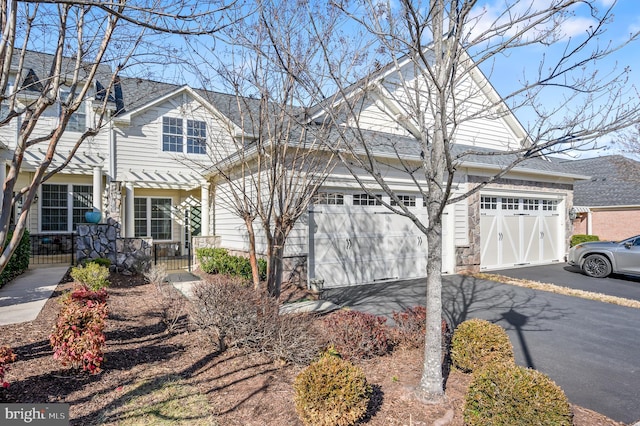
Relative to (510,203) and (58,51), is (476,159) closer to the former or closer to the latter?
(510,203)

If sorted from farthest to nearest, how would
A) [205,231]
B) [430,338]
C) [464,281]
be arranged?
[205,231]
[464,281]
[430,338]

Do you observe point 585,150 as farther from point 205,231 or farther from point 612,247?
point 205,231

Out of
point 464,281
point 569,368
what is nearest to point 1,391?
point 569,368

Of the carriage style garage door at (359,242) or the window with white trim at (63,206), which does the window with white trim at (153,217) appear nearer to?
the window with white trim at (63,206)

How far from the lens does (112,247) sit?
1086 centimetres

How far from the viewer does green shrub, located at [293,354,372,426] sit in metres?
3.00

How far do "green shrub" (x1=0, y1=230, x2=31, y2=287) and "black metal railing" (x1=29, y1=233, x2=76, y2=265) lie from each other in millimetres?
2305

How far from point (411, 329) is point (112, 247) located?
9.37 m

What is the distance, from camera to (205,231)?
13.2 metres

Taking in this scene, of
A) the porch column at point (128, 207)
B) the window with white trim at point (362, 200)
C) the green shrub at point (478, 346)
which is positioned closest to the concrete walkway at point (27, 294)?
the porch column at point (128, 207)

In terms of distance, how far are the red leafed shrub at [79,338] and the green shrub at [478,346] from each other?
13.1 ft

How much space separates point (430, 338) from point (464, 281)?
7135mm

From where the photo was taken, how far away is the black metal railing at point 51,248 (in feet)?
40.4

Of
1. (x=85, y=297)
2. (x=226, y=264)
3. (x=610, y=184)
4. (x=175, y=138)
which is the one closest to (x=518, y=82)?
(x=85, y=297)
